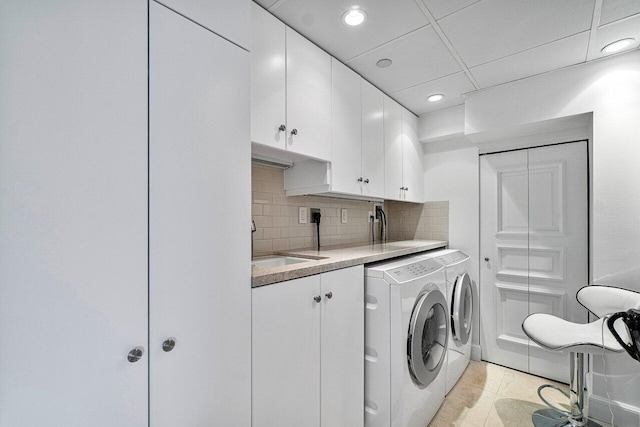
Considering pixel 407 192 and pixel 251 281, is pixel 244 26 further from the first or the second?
pixel 407 192

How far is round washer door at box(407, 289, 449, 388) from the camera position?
1.58 m

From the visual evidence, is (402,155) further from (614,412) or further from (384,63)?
(614,412)

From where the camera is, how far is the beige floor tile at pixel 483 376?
2.30 metres

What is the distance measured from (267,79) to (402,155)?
1.62 meters

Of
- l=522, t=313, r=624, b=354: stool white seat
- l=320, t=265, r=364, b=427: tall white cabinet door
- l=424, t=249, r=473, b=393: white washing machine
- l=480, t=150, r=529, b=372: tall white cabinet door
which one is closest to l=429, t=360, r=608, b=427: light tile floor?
l=424, t=249, r=473, b=393: white washing machine

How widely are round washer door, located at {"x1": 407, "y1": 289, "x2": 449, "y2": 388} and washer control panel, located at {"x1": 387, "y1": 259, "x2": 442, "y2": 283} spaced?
125 mm

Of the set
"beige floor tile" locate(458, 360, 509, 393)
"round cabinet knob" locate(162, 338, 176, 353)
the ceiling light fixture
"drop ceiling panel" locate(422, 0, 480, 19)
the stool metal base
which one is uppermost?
"drop ceiling panel" locate(422, 0, 480, 19)

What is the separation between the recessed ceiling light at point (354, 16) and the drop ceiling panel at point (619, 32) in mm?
1398

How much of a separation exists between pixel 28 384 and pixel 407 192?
2671mm

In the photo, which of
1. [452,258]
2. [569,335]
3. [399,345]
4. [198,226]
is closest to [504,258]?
[452,258]

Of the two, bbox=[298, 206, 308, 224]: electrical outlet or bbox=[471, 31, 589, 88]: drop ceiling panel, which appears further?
bbox=[298, 206, 308, 224]: electrical outlet

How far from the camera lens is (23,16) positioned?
2.04 ft

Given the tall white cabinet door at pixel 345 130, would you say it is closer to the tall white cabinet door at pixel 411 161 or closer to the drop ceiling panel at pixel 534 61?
the tall white cabinet door at pixel 411 161

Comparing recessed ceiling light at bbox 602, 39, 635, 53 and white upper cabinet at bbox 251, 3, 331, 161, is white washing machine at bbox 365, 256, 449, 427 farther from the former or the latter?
recessed ceiling light at bbox 602, 39, 635, 53
